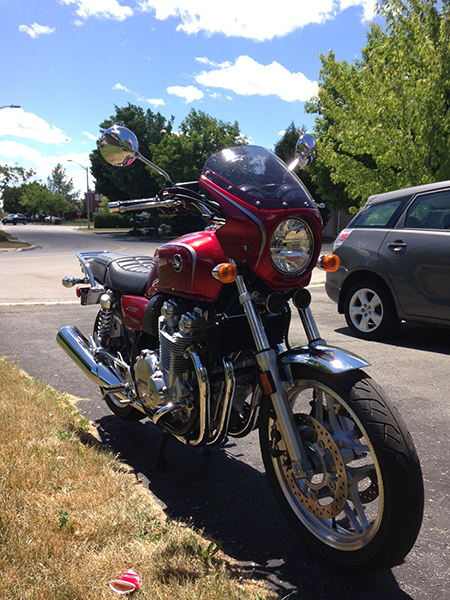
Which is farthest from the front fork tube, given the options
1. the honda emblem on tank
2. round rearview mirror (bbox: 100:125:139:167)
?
round rearview mirror (bbox: 100:125:139:167)

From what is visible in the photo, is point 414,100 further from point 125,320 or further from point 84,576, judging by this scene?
point 84,576

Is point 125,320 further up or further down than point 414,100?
further down

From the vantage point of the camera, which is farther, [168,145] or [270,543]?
[168,145]

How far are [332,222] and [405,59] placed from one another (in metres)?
34.1

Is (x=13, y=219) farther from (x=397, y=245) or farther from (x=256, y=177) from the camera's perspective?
(x=256, y=177)

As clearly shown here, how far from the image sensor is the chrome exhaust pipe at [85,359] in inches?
142

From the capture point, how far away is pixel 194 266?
281cm

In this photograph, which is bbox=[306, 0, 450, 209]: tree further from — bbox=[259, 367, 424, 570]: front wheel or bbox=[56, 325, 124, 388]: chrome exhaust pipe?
bbox=[259, 367, 424, 570]: front wheel

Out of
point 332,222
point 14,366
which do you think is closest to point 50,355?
point 14,366

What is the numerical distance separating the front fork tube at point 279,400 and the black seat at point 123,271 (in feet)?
4.35

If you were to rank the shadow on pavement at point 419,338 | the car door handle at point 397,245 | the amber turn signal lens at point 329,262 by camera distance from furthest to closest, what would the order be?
the shadow on pavement at point 419,338, the car door handle at point 397,245, the amber turn signal lens at point 329,262

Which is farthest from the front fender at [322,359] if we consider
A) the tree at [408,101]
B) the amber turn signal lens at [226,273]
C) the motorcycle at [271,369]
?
the tree at [408,101]

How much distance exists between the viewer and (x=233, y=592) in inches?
83.0

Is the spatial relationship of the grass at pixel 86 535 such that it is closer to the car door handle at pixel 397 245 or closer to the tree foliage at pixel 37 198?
the car door handle at pixel 397 245
